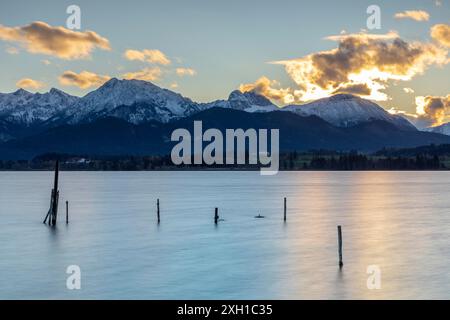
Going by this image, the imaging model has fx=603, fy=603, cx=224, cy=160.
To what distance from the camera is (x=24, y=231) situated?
74125 mm

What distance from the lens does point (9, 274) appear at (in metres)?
45.0

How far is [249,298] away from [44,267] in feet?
63.9

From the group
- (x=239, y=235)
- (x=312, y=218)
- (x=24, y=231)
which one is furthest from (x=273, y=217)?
(x=24, y=231)

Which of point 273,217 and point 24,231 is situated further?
point 273,217

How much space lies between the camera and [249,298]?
3775 centimetres
